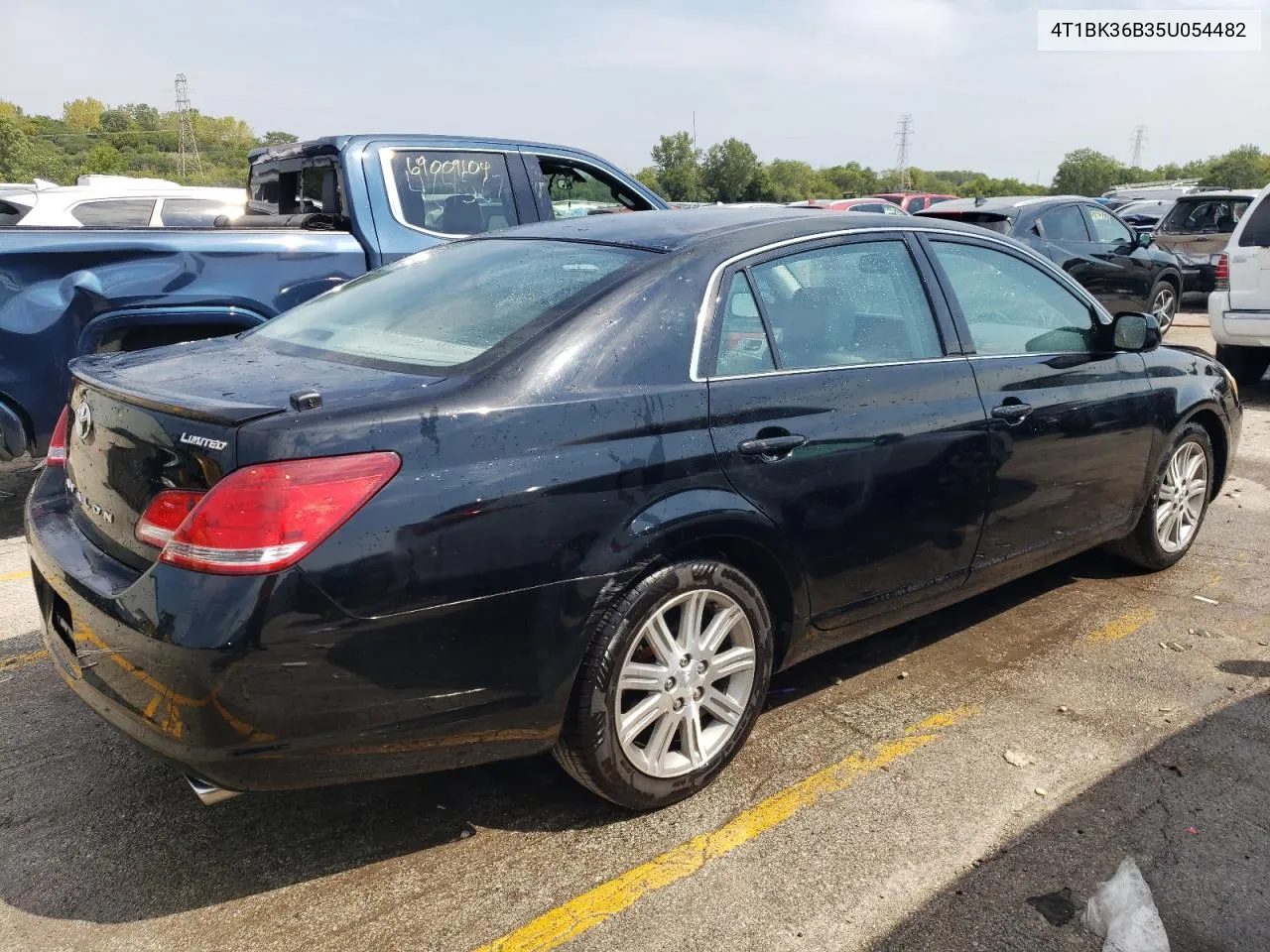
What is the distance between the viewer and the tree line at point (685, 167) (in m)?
66.0

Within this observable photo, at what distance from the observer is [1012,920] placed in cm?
250

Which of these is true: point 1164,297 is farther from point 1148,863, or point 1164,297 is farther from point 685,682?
point 685,682

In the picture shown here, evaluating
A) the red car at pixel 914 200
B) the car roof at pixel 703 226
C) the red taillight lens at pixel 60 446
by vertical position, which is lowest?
the red taillight lens at pixel 60 446

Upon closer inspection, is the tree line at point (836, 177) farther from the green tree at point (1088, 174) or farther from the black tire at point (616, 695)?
the black tire at point (616, 695)

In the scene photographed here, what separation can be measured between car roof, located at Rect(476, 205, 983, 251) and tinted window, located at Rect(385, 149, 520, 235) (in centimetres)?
243

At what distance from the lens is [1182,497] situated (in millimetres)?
4781

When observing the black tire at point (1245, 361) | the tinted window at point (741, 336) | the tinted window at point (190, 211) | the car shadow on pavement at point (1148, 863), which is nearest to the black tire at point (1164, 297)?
the black tire at point (1245, 361)

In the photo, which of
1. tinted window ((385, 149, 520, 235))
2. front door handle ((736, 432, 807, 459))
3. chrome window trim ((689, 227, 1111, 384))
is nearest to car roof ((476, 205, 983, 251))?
chrome window trim ((689, 227, 1111, 384))

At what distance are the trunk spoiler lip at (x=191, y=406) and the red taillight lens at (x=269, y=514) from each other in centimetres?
14

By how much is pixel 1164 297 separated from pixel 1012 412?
10547 millimetres

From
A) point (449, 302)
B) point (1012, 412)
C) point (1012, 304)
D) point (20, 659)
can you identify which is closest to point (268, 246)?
point (20, 659)

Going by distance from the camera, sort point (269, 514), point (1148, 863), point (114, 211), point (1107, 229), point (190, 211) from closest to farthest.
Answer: point (269, 514), point (1148, 863), point (114, 211), point (190, 211), point (1107, 229)

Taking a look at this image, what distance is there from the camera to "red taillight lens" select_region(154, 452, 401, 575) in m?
2.25

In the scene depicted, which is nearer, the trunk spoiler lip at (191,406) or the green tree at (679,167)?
the trunk spoiler lip at (191,406)
